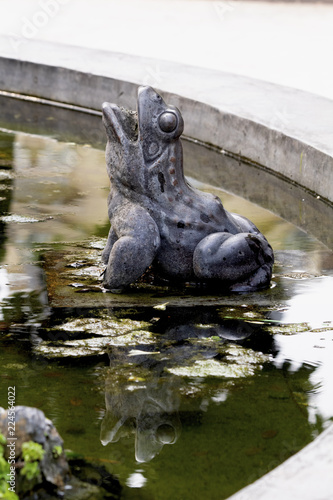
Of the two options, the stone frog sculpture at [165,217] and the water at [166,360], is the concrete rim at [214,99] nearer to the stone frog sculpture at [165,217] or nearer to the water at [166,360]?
the water at [166,360]

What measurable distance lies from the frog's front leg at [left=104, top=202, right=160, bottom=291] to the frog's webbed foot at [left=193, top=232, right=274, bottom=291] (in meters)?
0.29

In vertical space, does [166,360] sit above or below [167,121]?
below

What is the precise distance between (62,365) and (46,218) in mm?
2795

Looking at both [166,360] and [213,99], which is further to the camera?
[213,99]

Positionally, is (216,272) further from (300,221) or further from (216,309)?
(300,221)

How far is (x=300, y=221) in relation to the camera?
7.10m

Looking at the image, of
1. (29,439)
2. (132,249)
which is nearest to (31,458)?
(29,439)

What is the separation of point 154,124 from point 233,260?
3.07 ft

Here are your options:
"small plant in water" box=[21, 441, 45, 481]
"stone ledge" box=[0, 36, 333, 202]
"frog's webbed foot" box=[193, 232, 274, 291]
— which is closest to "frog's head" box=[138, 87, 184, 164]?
"frog's webbed foot" box=[193, 232, 274, 291]

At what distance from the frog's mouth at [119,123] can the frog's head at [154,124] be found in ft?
0.34

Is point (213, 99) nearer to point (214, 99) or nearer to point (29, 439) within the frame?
point (214, 99)

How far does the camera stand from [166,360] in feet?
14.6

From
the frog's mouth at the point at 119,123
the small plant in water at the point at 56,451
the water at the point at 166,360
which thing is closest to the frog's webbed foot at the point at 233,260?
the water at the point at 166,360

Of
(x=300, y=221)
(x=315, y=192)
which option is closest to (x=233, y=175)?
(x=315, y=192)
